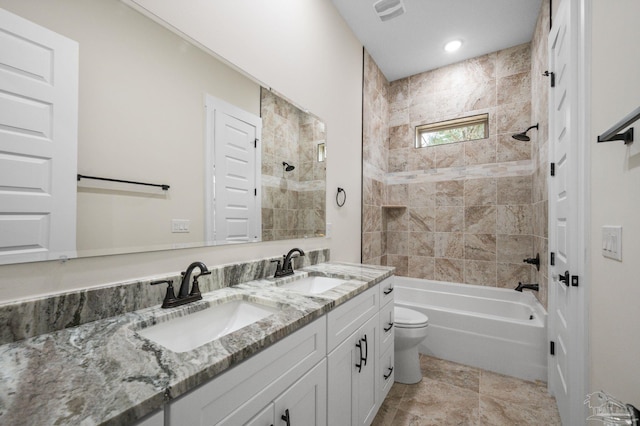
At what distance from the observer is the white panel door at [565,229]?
1327 mm

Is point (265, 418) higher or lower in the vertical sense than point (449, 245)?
lower

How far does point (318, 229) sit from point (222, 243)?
88 cm

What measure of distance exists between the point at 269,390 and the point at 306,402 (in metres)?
0.25

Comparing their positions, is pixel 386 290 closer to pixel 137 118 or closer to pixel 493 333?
pixel 493 333

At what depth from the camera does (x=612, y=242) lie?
0.98m

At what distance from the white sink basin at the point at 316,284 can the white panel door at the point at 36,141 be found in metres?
1.09

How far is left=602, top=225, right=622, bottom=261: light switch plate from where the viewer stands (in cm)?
94

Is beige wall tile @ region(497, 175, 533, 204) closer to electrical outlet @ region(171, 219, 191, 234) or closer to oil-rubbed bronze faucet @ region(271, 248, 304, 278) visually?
oil-rubbed bronze faucet @ region(271, 248, 304, 278)

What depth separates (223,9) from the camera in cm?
139

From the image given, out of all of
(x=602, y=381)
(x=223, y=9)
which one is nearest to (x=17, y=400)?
(x=223, y=9)

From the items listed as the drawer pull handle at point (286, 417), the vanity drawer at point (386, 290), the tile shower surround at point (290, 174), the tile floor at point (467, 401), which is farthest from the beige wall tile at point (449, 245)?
the drawer pull handle at point (286, 417)

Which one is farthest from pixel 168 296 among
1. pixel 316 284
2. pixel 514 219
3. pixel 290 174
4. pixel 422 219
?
pixel 514 219

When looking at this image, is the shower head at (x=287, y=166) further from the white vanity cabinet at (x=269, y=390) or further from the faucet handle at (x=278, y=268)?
the white vanity cabinet at (x=269, y=390)

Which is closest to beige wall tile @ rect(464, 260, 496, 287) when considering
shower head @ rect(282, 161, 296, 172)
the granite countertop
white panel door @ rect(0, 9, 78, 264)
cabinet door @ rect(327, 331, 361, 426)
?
cabinet door @ rect(327, 331, 361, 426)
